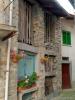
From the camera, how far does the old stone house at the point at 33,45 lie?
8.13 metres

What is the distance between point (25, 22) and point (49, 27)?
10.2 ft

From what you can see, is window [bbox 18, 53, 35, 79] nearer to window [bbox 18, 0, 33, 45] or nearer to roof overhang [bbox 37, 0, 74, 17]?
window [bbox 18, 0, 33, 45]

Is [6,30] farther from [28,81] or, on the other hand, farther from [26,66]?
[26,66]

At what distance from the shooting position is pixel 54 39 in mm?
14219

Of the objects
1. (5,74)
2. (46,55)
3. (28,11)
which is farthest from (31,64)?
(5,74)

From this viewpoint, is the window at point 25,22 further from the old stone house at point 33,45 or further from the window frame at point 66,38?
the window frame at point 66,38

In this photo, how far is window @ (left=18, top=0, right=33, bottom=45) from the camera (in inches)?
412

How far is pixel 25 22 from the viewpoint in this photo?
11.0 metres

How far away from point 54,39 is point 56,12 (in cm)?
156

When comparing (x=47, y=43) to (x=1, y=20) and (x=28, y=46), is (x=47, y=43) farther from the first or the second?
(x=1, y=20)

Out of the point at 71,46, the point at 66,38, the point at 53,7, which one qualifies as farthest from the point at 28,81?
the point at 71,46

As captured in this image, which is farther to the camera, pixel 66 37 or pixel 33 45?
pixel 66 37

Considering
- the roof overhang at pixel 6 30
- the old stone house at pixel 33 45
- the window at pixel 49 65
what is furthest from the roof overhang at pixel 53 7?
the roof overhang at pixel 6 30

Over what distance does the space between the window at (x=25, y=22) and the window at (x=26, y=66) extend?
2.32 feet
